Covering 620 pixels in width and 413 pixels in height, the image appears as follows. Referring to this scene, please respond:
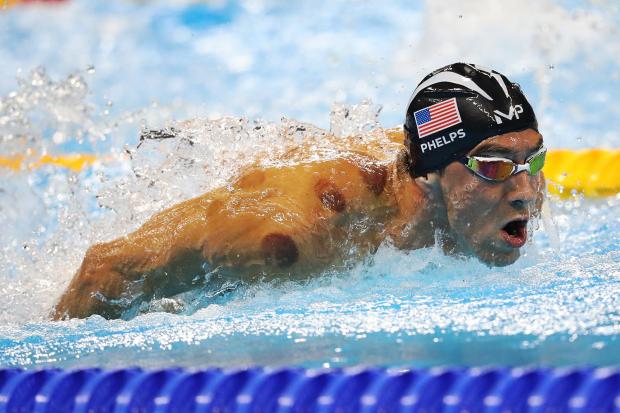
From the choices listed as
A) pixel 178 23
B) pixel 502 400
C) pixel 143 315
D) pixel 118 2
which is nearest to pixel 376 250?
pixel 143 315

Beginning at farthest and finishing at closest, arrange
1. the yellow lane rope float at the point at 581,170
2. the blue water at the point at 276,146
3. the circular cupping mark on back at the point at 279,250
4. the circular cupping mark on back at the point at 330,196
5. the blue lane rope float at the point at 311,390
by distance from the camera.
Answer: the yellow lane rope float at the point at 581,170 → the circular cupping mark on back at the point at 330,196 → the circular cupping mark on back at the point at 279,250 → the blue water at the point at 276,146 → the blue lane rope float at the point at 311,390

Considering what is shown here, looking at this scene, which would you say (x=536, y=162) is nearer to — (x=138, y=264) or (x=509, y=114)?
(x=509, y=114)

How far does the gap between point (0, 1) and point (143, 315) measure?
5.36 meters

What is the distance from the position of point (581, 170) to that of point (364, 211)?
2343 mm

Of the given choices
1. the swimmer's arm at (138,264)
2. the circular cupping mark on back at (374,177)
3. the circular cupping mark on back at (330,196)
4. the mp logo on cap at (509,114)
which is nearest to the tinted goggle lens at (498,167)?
the mp logo on cap at (509,114)

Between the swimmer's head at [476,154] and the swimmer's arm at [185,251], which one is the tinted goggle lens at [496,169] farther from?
the swimmer's arm at [185,251]

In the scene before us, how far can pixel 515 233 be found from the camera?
2.53 meters

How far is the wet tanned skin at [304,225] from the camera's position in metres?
2.45

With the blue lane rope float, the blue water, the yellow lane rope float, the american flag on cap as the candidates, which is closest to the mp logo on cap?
the american flag on cap

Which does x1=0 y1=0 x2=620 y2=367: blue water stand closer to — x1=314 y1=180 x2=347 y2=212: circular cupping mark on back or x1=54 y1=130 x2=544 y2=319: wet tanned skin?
x1=54 y1=130 x2=544 y2=319: wet tanned skin

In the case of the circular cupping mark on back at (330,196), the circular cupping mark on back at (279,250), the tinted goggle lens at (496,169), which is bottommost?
the circular cupping mark on back at (279,250)

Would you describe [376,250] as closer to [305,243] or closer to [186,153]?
[305,243]

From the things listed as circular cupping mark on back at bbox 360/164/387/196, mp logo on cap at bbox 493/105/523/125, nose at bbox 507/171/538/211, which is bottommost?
circular cupping mark on back at bbox 360/164/387/196

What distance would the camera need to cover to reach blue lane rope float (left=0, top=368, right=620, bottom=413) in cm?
156
